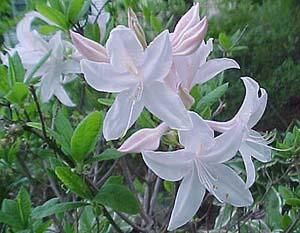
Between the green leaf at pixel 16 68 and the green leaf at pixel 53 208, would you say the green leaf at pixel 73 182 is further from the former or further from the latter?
the green leaf at pixel 16 68

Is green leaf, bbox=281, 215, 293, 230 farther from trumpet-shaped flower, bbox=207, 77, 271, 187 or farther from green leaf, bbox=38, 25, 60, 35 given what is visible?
green leaf, bbox=38, 25, 60, 35

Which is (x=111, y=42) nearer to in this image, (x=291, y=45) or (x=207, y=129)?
(x=207, y=129)

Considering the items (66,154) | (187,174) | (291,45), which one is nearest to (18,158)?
(66,154)

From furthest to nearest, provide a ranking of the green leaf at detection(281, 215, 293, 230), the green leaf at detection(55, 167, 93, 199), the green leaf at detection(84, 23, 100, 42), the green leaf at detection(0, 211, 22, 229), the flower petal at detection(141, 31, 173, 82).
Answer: the green leaf at detection(281, 215, 293, 230)
the green leaf at detection(84, 23, 100, 42)
the green leaf at detection(0, 211, 22, 229)
the green leaf at detection(55, 167, 93, 199)
the flower petal at detection(141, 31, 173, 82)

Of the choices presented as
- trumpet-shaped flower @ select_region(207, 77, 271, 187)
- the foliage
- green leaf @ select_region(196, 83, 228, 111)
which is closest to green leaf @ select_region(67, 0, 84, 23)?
the foliage

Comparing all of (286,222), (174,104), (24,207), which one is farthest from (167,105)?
→ (286,222)

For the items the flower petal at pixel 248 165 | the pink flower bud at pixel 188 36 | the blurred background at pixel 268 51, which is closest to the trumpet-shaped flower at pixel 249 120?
the flower petal at pixel 248 165

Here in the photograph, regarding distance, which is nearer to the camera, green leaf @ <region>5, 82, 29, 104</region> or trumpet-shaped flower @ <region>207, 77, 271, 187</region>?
trumpet-shaped flower @ <region>207, 77, 271, 187</region>
